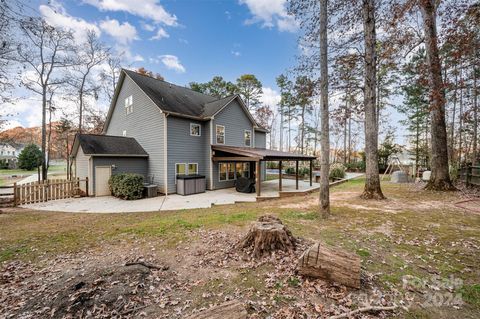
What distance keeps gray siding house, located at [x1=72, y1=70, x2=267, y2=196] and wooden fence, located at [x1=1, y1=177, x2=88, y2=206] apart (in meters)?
0.94

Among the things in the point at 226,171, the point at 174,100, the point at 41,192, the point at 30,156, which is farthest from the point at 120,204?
the point at 30,156

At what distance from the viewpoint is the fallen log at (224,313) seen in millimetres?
2150

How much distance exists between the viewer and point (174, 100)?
15.0 m

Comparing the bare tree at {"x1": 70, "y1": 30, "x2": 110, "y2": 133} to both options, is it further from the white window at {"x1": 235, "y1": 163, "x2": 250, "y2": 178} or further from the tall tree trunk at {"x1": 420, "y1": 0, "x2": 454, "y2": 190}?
the tall tree trunk at {"x1": 420, "y1": 0, "x2": 454, "y2": 190}

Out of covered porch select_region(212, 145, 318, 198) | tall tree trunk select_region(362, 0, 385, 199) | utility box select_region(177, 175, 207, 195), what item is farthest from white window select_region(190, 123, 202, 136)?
tall tree trunk select_region(362, 0, 385, 199)

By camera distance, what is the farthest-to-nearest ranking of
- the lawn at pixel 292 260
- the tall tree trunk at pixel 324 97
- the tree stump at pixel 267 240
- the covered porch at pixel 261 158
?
the covered porch at pixel 261 158 → the tall tree trunk at pixel 324 97 → the tree stump at pixel 267 240 → the lawn at pixel 292 260

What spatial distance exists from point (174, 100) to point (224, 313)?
587 inches

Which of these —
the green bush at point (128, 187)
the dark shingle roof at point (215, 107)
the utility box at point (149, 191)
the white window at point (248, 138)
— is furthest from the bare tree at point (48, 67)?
the white window at point (248, 138)

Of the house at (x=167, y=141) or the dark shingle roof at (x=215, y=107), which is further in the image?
the dark shingle roof at (x=215, y=107)

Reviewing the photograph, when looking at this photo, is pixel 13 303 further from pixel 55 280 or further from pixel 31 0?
pixel 31 0

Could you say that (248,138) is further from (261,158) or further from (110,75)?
(110,75)

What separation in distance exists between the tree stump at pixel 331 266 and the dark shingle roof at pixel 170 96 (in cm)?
1219

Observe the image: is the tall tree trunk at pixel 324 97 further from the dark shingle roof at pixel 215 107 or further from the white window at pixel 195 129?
the white window at pixel 195 129

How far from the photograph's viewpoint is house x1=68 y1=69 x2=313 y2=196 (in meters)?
12.8
